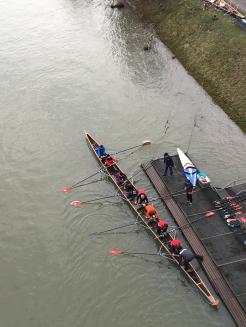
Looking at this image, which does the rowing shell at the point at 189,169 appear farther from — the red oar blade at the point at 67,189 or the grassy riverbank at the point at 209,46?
the red oar blade at the point at 67,189

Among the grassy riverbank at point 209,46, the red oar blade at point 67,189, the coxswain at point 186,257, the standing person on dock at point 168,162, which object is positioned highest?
the grassy riverbank at point 209,46

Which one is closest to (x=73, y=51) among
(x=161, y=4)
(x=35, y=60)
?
(x=35, y=60)

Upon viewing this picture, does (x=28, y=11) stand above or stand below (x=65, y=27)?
above

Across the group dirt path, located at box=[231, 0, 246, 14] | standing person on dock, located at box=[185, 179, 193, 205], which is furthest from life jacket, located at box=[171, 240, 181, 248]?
dirt path, located at box=[231, 0, 246, 14]

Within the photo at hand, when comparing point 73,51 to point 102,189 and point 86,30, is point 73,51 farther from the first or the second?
point 102,189

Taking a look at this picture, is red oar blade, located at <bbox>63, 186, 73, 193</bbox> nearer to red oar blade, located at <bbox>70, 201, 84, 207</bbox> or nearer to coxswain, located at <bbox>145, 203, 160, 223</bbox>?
red oar blade, located at <bbox>70, 201, 84, 207</bbox>

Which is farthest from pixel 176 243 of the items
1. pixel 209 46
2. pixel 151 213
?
pixel 209 46

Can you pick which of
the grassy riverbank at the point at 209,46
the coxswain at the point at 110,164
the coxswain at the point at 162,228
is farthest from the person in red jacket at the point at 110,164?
the grassy riverbank at the point at 209,46
